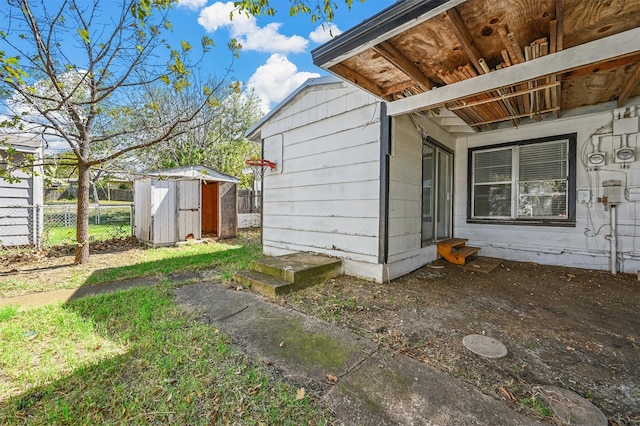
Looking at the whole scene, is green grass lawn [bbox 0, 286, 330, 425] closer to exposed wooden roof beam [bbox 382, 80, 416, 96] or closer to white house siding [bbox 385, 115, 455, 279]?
white house siding [bbox 385, 115, 455, 279]

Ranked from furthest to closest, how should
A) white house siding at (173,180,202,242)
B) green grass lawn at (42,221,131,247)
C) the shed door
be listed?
the shed door → white house siding at (173,180,202,242) → green grass lawn at (42,221,131,247)

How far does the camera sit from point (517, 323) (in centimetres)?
256

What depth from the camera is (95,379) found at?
5.80ft

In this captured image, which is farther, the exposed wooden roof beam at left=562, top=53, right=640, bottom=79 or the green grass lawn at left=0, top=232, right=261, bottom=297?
the green grass lawn at left=0, top=232, right=261, bottom=297

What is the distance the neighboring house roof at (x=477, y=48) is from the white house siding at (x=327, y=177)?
83cm

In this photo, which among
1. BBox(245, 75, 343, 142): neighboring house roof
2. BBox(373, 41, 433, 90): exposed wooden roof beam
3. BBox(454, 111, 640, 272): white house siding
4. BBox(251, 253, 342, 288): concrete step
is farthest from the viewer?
BBox(245, 75, 343, 142): neighboring house roof

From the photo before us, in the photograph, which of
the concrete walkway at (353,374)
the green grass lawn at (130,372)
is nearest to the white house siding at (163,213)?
the green grass lawn at (130,372)

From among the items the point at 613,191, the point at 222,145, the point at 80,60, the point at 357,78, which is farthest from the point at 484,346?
the point at 222,145

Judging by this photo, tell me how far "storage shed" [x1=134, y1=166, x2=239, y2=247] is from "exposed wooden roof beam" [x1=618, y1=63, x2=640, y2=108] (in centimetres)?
725

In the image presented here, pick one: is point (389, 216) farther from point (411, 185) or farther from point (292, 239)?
point (292, 239)

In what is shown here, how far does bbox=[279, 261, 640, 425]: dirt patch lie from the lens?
67.2 inches

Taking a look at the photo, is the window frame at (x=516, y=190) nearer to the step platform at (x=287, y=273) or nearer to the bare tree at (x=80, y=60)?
the step platform at (x=287, y=273)

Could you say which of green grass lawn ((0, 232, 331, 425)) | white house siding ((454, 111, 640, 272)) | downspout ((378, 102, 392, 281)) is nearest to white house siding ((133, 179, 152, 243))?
green grass lawn ((0, 232, 331, 425))

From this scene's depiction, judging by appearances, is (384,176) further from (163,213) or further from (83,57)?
(163,213)
